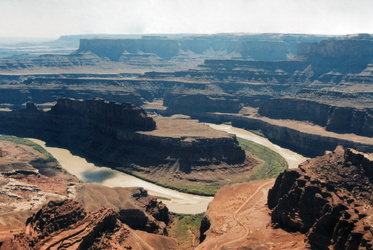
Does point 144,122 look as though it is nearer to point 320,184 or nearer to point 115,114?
point 115,114

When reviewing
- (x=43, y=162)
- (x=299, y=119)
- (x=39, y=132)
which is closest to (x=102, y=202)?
(x=43, y=162)

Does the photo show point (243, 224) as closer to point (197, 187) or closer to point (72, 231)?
point (72, 231)

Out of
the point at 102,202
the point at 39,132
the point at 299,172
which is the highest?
the point at 299,172

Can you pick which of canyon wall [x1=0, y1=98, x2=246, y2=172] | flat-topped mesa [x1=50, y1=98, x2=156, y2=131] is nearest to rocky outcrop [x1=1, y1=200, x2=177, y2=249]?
canyon wall [x1=0, y1=98, x2=246, y2=172]

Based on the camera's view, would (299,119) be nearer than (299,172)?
No

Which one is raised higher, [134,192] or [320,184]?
[320,184]

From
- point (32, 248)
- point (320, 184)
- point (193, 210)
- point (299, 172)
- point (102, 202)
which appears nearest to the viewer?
point (32, 248)

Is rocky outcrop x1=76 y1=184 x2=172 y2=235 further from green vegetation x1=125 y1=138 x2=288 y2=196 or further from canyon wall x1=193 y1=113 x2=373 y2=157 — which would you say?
canyon wall x1=193 y1=113 x2=373 y2=157
